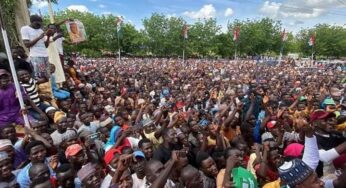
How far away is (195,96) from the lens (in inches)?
405

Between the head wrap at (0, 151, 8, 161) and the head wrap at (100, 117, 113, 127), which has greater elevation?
the head wrap at (0, 151, 8, 161)

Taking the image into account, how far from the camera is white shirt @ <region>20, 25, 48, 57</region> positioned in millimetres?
6281

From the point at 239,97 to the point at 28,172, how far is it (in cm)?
597

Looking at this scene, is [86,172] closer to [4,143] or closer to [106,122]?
[4,143]

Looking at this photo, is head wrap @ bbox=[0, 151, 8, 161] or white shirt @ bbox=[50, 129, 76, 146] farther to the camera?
white shirt @ bbox=[50, 129, 76, 146]

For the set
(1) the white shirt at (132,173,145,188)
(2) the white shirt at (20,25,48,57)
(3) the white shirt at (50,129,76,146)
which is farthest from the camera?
(2) the white shirt at (20,25,48,57)

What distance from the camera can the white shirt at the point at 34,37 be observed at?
6.28 meters

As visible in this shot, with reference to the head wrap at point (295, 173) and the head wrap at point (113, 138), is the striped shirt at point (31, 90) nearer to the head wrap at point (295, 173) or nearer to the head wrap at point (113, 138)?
the head wrap at point (113, 138)

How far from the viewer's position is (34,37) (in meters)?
6.36

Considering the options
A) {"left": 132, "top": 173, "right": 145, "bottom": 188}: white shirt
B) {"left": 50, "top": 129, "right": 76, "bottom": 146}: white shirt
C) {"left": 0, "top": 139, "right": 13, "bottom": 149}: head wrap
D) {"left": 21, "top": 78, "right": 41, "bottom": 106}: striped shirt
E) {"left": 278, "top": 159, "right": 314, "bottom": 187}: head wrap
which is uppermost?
{"left": 21, "top": 78, "right": 41, "bottom": 106}: striped shirt

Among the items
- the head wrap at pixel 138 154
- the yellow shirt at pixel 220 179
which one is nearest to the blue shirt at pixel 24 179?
the head wrap at pixel 138 154

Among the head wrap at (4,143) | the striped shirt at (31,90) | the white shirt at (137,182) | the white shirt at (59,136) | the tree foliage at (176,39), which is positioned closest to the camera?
the white shirt at (137,182)

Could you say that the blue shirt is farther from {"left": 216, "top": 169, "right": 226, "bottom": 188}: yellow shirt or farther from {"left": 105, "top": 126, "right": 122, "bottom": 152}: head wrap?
{"left": 216, "top": 169, "right": 226, "bottom": 188}: yellow shirt

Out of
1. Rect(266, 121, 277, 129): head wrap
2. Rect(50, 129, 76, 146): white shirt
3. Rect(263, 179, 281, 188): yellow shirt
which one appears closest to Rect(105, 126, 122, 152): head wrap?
Rect(50, 129, 76, 146): white shirt
